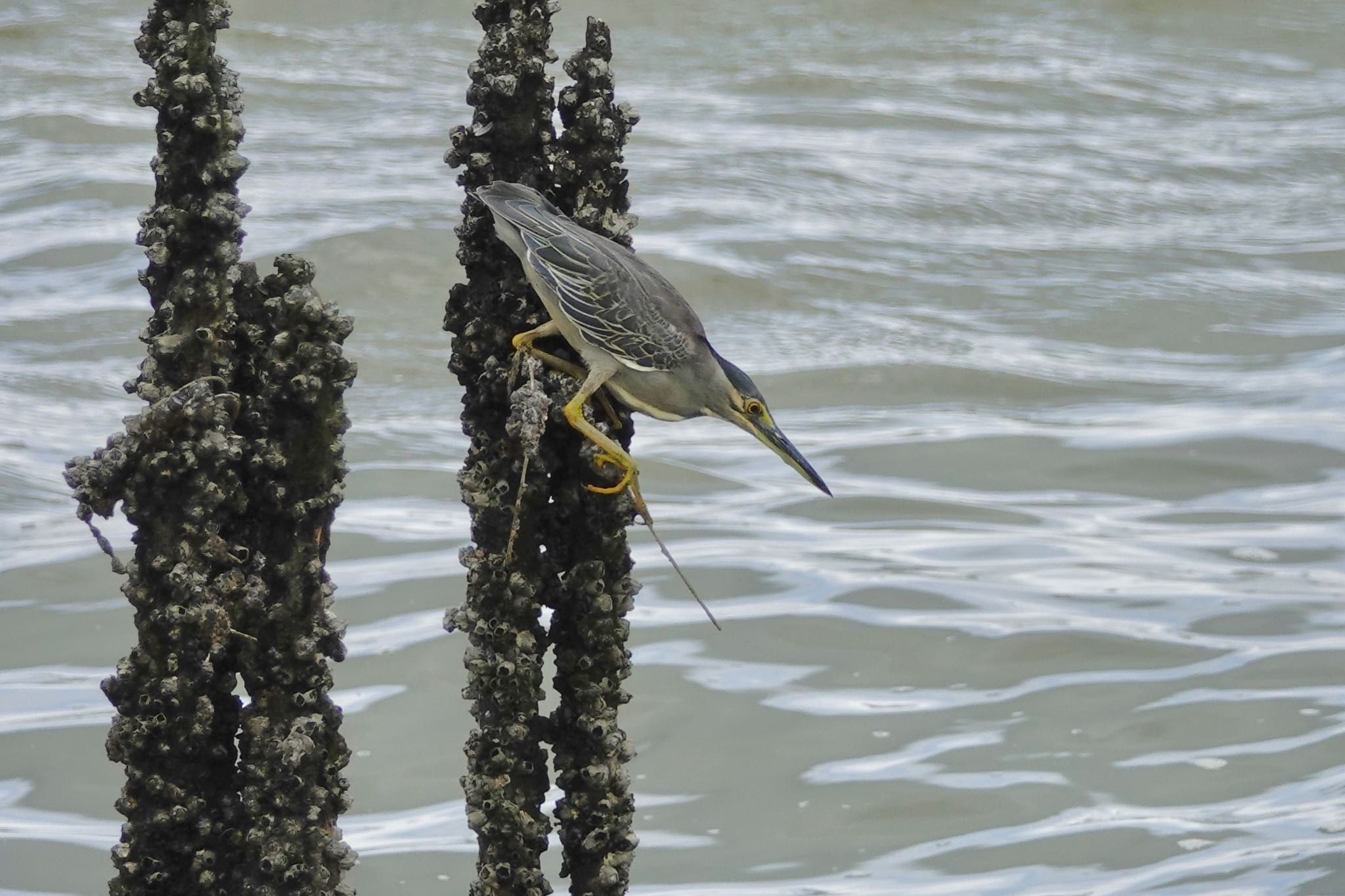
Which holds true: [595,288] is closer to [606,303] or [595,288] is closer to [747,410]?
[606,303]

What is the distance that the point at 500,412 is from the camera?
3.06 metres

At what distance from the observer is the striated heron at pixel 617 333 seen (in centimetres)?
288

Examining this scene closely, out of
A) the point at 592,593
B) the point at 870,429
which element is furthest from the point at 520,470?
the point at 870,429

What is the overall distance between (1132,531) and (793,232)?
3.79 metres

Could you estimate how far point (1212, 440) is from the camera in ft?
30.5

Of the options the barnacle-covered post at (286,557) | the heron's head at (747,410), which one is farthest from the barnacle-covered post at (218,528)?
the heron's head at (747,410)

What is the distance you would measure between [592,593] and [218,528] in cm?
67

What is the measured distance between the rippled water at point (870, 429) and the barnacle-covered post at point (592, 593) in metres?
2.51

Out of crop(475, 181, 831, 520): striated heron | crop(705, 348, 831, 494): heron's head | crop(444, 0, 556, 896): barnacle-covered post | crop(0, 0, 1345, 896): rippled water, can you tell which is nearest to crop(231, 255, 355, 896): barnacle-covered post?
crop(444, 0, 556, 896): barnacle-covered post

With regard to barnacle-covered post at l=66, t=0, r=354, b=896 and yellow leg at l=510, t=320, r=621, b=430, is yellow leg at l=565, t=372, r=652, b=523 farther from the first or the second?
barnacle-covered post at l=66, t=0, r=354, b=896

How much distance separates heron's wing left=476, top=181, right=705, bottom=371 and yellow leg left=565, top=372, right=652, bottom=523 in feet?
0.25

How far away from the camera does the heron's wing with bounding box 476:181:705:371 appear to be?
2.87 meters

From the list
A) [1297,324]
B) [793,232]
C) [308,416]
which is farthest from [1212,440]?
[308,416]

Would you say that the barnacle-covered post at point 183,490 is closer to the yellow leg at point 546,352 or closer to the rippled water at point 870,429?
the yellow leg at point 546,352
